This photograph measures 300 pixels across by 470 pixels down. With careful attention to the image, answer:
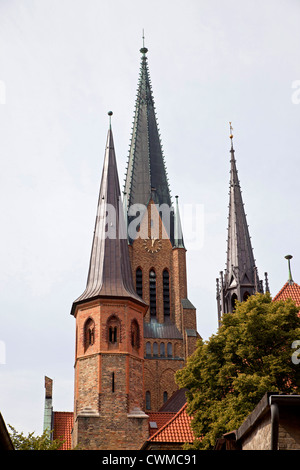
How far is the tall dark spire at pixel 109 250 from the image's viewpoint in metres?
39.1

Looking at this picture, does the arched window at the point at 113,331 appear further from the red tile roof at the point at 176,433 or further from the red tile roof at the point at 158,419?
the red tile roof at the point at 176,433

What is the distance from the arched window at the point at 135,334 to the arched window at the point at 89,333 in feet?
6.39

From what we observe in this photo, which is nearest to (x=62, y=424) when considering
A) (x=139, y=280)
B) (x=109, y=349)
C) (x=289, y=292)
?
(x=109, y=349)

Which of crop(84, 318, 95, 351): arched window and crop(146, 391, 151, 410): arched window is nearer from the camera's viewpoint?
crop(84, 318, 95, 351): arched window

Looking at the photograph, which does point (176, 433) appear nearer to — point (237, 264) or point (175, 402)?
point (237, 264)

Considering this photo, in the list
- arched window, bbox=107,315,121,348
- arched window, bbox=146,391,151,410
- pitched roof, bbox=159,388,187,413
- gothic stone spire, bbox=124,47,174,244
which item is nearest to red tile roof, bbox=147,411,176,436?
arched window, bbox=107,315,121,348

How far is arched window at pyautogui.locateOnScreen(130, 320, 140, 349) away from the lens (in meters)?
38.4

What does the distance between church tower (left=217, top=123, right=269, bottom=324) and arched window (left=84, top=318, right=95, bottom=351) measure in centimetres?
662

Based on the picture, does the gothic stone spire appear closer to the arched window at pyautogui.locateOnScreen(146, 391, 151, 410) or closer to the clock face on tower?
the clock face on tower

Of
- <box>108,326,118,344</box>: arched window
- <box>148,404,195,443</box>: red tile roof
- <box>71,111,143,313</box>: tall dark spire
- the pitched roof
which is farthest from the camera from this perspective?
the pitched roof

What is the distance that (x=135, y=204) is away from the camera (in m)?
63.9

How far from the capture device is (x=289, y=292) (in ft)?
113
